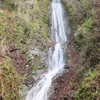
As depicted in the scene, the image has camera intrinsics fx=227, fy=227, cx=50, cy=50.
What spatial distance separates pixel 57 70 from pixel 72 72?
199 centimetres

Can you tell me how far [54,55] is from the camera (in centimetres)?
1603

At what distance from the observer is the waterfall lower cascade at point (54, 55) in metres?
12.1

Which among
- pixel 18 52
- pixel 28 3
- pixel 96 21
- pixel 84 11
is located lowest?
pixel 18 52

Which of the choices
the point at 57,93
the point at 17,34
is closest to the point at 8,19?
the point at 17,34

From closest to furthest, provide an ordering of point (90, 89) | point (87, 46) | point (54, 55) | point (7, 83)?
point (90, 89), point (7, 83), point (87, 46), point (54, 55)

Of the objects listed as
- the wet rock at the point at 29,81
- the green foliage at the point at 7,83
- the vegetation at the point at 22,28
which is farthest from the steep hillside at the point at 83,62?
the vegetation at the point at 22,28

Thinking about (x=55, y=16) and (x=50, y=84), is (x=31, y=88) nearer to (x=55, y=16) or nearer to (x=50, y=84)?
(x=50, y=84)

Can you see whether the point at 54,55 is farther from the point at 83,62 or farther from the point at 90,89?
the point at 90,89

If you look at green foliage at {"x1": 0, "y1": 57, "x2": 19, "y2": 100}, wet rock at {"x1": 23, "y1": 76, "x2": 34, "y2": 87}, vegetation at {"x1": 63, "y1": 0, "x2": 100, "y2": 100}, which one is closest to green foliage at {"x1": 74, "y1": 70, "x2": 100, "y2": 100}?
vegetation at {"x1": 63, "y1": 0, "x2": 100, "y2": 100}

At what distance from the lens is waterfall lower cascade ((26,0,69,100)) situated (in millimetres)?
12129

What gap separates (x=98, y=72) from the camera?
9227 mm

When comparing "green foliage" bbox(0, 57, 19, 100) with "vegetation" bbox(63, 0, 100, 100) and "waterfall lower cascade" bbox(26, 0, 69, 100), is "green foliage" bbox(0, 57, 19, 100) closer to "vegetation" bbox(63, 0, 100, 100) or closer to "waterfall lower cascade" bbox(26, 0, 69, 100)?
"waterfall lower cascade" bbox(26, 0, 69, 100)

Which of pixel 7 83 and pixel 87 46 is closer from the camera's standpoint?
A: pixel 7 83

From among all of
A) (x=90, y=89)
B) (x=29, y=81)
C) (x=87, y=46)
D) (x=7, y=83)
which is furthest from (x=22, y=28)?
(x=90, y=89)
